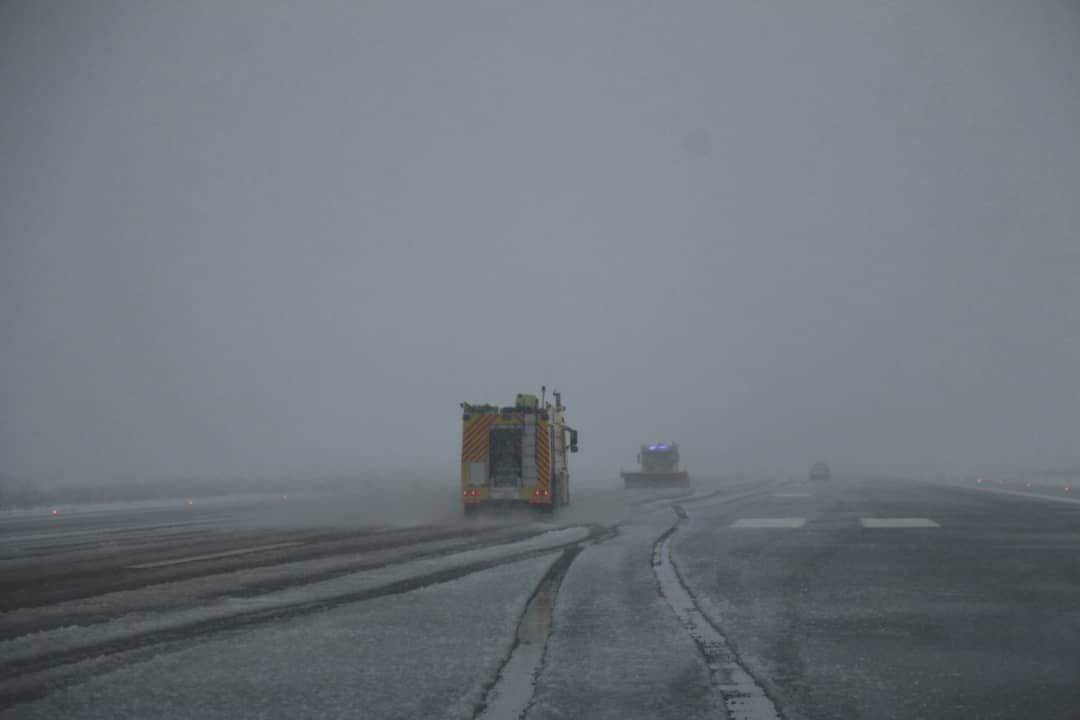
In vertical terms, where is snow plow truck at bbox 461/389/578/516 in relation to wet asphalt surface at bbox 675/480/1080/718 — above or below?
above

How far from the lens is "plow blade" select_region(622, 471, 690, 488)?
55.5 metres

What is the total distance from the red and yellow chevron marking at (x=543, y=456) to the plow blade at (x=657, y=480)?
2765 centimetres

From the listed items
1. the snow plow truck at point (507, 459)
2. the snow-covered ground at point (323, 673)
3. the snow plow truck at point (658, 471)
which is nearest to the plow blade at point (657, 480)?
the snow plow truck at point (658, 471)

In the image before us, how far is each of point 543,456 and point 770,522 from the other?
22.1ft

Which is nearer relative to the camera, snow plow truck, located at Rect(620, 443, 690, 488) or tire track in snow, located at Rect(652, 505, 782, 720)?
tire track in snow, located at Rect(652, 505, 782, 720)

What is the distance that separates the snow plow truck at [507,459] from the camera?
91.1 feet

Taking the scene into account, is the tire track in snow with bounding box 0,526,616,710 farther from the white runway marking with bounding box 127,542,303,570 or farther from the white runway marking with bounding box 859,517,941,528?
the white runway marking with bounding box 859,517,941,528

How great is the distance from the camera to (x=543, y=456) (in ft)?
92.3

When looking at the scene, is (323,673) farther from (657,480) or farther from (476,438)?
(657,480)

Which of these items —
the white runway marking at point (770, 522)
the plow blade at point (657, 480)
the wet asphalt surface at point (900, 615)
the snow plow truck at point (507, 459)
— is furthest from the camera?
the plow blade at point (657, 480)

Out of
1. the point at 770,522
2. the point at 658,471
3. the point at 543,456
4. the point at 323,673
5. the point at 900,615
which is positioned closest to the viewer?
the point at 323,673

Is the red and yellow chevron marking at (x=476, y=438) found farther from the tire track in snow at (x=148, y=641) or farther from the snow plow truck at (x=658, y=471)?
the snow plow truck at (x=658, y=471)

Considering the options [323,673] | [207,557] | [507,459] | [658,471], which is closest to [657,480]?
[658,471]

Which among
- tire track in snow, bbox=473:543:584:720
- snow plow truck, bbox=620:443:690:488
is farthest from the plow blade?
tire track in snow, bbox=473:543:584:720
